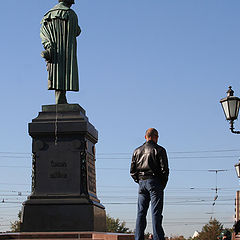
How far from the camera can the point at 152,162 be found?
10727mm

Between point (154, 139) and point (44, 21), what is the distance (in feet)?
29.5

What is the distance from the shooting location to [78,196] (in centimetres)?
1734

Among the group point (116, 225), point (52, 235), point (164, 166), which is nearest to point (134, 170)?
point (164, 166)

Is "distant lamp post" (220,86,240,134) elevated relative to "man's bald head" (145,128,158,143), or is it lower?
elevated

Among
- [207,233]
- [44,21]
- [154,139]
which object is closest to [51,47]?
[44,21]

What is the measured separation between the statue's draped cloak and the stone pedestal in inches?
50.6

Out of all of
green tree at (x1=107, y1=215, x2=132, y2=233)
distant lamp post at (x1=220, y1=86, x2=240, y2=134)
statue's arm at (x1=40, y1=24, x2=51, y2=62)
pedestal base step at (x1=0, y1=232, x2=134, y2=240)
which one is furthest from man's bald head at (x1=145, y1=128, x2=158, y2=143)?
green tree at (x1=107, y1=215, x2=132, y2=233)

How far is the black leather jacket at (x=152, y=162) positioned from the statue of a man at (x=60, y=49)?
26.7ft

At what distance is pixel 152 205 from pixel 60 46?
9236 millimetres

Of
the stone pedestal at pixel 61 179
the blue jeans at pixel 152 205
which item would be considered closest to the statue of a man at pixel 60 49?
the stone pedestal at pixel 61 179

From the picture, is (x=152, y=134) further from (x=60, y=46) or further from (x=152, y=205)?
(x=60, y=46)

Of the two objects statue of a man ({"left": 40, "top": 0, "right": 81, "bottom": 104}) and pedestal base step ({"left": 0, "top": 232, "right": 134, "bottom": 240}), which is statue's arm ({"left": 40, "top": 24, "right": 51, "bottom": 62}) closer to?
statue of a man ({"left": 40, "top": 0, "right": 81, "bottom": 104})

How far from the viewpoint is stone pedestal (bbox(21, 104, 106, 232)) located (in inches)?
676

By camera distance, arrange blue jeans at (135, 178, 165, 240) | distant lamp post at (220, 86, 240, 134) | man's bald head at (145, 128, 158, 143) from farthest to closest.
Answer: distant lamp post at (220, 86, 240, 134), man's bald head at (145, 128, 158, 143), blue jeans at (135, 178, 165, 240)
